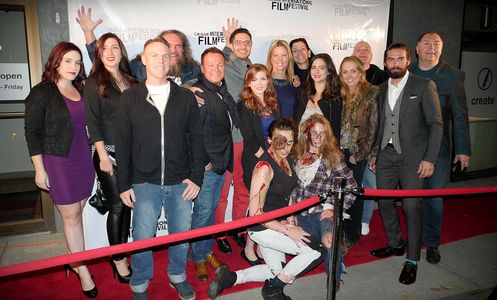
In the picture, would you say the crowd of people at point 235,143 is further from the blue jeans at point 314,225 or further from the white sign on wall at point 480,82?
the white sign on wall at point 480,82

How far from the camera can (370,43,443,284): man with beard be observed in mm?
3662

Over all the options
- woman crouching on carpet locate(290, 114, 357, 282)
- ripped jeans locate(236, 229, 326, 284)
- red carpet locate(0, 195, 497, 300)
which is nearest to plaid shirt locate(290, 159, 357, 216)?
woman crouching on carpet locate(290, 114, 357, 282)

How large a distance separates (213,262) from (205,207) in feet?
1.88

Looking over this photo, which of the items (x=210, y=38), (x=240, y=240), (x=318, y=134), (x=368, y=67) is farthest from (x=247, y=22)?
(x=240, y=240)

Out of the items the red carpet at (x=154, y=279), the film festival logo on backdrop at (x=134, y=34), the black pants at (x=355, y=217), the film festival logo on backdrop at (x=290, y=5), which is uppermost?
the film festival logo on backdrop at (x=290, y=5)

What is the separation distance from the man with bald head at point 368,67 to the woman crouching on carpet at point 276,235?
1.78 meters

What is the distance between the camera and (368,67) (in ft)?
16.1

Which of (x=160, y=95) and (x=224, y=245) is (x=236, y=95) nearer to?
(x=160, y=95)

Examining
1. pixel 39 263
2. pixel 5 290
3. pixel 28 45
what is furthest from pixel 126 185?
pixel 28 45

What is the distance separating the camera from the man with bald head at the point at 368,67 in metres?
4.73

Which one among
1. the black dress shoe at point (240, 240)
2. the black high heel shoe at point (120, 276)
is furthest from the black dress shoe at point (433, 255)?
the black high heel shoe at point (120, 276)

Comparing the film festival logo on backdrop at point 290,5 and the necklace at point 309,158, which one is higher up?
the film festival logo on backdrop at point 290,5

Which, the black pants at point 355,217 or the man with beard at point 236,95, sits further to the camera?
the black pants at point 355,217

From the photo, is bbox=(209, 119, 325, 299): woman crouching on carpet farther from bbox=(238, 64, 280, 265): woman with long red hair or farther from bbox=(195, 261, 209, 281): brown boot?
bbox=(195, 261, 209, 281): brown boot
